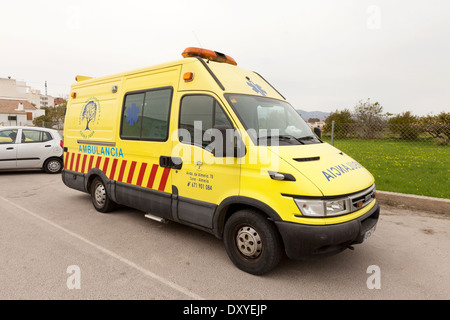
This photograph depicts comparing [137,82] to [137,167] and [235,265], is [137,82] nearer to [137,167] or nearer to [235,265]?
[137,167]

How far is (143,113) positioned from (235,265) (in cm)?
263

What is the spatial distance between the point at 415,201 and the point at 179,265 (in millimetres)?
4821

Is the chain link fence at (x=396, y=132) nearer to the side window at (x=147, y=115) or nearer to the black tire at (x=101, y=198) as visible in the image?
the side window at (x=147, y=115)

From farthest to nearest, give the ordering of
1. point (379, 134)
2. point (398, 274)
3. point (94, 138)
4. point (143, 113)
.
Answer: point (379, 134) < point (94, 138) < point (143, 113) < point (398, 274)

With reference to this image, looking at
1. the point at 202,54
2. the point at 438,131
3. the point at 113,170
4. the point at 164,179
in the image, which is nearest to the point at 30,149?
the point at 113,170

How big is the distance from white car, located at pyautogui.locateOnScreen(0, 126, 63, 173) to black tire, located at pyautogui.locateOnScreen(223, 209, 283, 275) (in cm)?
855

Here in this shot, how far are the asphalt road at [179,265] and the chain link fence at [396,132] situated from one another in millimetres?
3992

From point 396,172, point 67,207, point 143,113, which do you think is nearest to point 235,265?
point 143,113

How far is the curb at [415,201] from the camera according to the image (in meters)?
5.36

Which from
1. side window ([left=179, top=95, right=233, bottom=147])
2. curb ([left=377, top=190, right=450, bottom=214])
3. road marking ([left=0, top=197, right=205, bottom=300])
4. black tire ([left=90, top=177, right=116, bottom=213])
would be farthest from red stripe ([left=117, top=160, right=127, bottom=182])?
curb ([left=377, top=190, right=450, bottom=214])

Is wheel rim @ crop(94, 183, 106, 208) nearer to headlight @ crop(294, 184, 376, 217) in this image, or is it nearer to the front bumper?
the front bumper

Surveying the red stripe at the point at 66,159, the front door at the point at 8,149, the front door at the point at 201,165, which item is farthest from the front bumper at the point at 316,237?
the front door at the point at 8,149

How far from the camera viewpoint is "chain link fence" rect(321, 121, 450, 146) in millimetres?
8016
